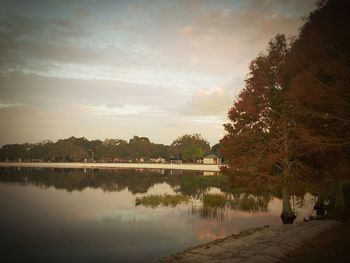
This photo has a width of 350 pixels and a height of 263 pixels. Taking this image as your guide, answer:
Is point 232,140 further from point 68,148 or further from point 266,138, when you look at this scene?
point 68,148

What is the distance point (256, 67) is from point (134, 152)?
13517 centimetres

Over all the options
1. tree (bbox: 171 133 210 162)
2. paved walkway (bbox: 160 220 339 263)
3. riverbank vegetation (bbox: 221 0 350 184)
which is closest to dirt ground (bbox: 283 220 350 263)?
paved walkway (bbox: 160 220 339 263)

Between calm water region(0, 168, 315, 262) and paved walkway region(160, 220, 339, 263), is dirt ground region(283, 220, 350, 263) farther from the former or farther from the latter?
calm water region(0, 168, 315, 262)

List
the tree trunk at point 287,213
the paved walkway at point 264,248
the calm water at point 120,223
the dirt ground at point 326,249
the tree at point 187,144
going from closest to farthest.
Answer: the dirt ground at point 326,249, the paved walkway at point 264,248, the calm water at point 120,223, the tree trunk at point 287,213, the tree at point 187,144

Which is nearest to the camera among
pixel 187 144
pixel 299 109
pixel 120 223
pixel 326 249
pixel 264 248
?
pixel 326 249

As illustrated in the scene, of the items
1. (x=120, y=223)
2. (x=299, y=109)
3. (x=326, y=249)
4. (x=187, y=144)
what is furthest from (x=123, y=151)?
(x=326, y=249)

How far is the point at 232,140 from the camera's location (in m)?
25.8

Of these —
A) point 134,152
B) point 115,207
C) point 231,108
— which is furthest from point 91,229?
point 134,152

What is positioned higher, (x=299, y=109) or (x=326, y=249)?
(x=299, y=109)

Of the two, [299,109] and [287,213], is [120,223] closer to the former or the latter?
[287,213]

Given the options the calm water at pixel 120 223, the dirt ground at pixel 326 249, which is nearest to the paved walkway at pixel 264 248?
the dirt ground at pixel 326 249

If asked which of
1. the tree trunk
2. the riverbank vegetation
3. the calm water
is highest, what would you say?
the riverbank vegetation

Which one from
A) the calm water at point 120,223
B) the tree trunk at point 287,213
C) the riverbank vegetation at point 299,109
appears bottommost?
the calm water at point 120,223

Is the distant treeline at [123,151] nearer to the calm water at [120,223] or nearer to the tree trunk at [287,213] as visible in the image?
the calm water at [120,223]
